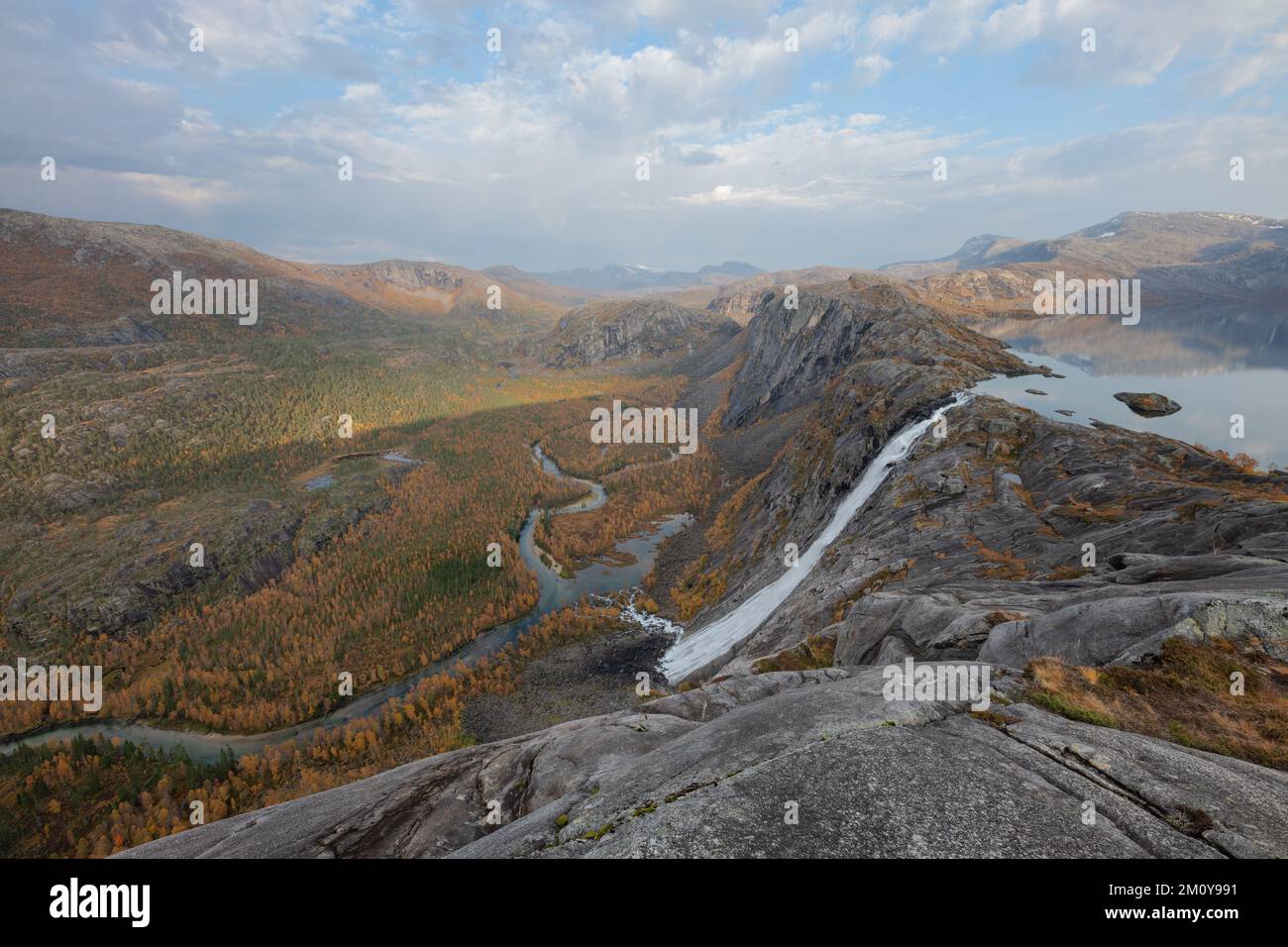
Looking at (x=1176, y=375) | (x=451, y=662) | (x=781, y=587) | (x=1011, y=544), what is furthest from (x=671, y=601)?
(x=1176, y=375)

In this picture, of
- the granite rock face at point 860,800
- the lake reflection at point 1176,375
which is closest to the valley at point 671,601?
the granite rock face at point 860,800

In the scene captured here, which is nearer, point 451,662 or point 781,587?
point 781,587

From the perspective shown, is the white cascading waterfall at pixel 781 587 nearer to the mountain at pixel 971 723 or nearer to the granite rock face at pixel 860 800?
the mountain at pixel 971 723

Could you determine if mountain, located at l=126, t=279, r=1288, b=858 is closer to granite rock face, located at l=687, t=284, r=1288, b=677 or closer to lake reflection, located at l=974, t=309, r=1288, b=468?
granite rock face, located at l=687, t=284, r=1288, b=677

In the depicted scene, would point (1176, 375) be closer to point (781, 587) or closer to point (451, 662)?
point (781, 587)

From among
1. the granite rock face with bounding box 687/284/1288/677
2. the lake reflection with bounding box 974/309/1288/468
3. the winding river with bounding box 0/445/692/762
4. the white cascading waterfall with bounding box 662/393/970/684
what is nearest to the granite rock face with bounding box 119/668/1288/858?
the granite rock face with bounding box 687/284/1288/677

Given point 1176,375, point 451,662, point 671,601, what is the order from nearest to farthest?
point 451,662, point 1176,375, point 671,601
